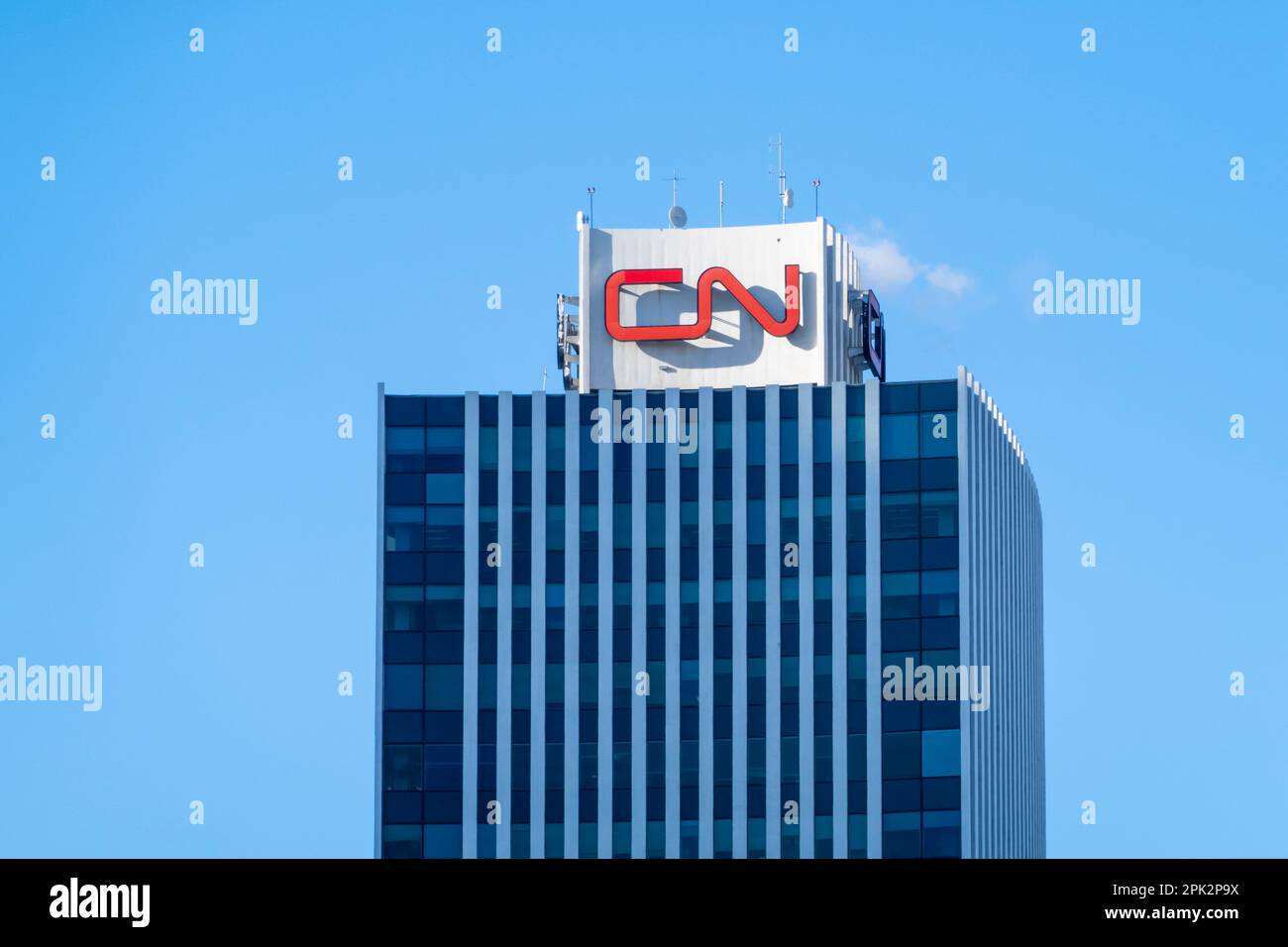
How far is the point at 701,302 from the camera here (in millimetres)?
138250

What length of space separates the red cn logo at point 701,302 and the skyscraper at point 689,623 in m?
5.20

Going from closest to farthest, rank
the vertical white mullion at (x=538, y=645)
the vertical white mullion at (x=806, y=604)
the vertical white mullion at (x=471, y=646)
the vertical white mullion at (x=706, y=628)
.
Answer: the vertical white mullion at (x=806, y=604)
the vertical white mullion at (x=706, y=628)
the vertical white mullion at (x=538, y=645)
the vertical white mullion at (x=471, y=646)

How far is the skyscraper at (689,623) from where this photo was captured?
127 m

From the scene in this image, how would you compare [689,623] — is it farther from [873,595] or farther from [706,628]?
[873,595]

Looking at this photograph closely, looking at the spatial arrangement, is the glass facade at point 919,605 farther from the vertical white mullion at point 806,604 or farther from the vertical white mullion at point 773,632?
the vertical white mullion at point 773,632

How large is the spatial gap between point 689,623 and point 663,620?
1.40m


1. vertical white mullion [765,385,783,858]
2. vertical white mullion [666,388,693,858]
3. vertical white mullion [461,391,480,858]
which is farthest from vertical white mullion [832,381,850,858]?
vertical white mullion [461,391,480,858]

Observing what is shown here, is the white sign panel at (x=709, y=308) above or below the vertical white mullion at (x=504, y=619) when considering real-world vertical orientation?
above

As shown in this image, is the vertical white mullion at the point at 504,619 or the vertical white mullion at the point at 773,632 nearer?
the vertical white mullion at the point at 773,632

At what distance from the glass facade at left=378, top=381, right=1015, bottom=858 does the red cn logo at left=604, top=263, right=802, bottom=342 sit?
6.31 meters

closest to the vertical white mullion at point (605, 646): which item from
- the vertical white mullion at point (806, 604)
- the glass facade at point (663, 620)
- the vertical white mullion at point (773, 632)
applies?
the glass facade at point (663, 620)

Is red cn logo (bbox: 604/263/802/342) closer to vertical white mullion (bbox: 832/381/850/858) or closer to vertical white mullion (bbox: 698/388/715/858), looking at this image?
vertical white mullion (bbox: 698/388/715/858)
